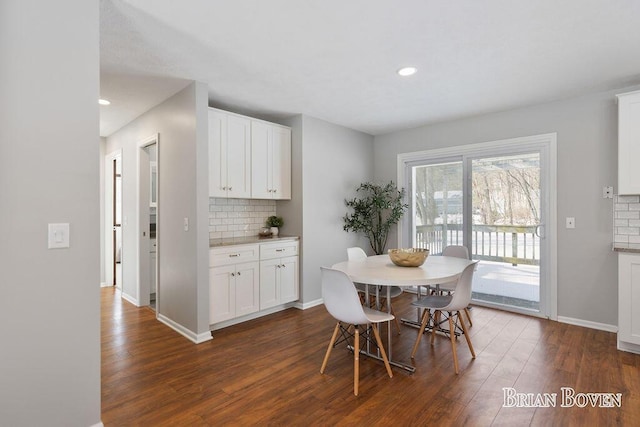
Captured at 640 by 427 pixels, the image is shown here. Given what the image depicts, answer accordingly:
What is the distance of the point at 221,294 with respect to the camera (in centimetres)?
339

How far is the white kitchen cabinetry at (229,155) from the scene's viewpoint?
349 centimetres

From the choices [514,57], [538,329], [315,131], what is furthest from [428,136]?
[538,329]

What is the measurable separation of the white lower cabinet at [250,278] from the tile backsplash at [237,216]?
534mm

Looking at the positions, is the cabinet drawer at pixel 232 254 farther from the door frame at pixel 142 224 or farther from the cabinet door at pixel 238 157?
the door frame at pixel 142 224

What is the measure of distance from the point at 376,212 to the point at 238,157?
2.37m

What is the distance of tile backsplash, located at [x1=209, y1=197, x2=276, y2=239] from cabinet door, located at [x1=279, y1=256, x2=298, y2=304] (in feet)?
2.08

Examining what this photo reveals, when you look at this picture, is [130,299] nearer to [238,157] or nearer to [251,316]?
[251,316]

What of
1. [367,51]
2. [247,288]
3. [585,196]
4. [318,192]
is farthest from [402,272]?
[585,196]

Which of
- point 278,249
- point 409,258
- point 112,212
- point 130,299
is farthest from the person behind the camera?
point 112,212

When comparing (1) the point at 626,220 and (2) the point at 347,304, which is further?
(1) the point at 626,220

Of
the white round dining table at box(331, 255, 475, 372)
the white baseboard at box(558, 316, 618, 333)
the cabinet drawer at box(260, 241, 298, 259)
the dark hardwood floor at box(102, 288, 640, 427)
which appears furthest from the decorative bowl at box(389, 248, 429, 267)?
the white baseboard at box(558, 316, 618, 333)

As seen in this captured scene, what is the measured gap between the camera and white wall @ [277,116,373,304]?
13.8 ft

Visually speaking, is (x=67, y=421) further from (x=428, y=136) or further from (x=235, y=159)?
(x=428, y=136)

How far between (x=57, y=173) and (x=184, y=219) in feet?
5.41
